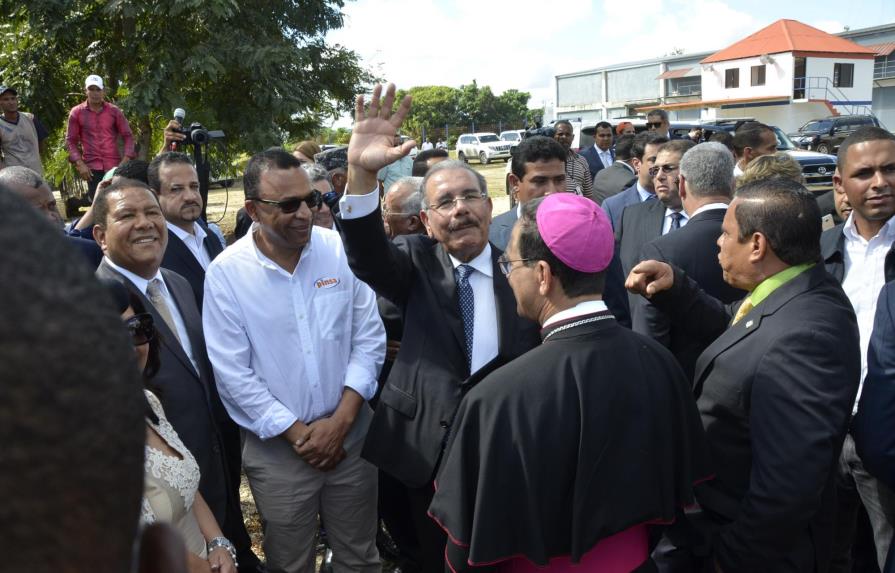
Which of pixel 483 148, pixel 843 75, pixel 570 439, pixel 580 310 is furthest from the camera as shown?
pixel 843 75

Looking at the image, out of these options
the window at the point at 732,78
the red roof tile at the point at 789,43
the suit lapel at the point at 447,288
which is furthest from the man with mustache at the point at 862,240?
the window at the point at 732,78

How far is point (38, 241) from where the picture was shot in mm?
513

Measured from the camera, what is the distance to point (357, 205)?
2797 millimetres

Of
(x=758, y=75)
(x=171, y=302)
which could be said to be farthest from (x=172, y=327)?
(x=758, y=75)

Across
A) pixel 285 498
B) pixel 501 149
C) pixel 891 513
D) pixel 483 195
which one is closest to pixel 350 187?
pixel 483 195

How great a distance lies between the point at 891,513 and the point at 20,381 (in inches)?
142

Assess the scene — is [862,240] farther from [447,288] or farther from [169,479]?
[169,479]

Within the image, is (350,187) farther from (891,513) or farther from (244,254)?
(891,513)

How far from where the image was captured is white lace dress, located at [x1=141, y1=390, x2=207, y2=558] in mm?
2326

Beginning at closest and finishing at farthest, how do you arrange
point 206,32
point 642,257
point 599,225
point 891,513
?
point 599,225
point 891,513
point 642,257
point 206,32

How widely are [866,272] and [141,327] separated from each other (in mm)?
3616

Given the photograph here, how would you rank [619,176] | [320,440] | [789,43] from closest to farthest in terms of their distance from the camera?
[320,440], [619,176], [789,43]

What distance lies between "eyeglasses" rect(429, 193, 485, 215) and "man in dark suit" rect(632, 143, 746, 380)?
1.04 metres

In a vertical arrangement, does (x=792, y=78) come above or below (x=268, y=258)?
above
